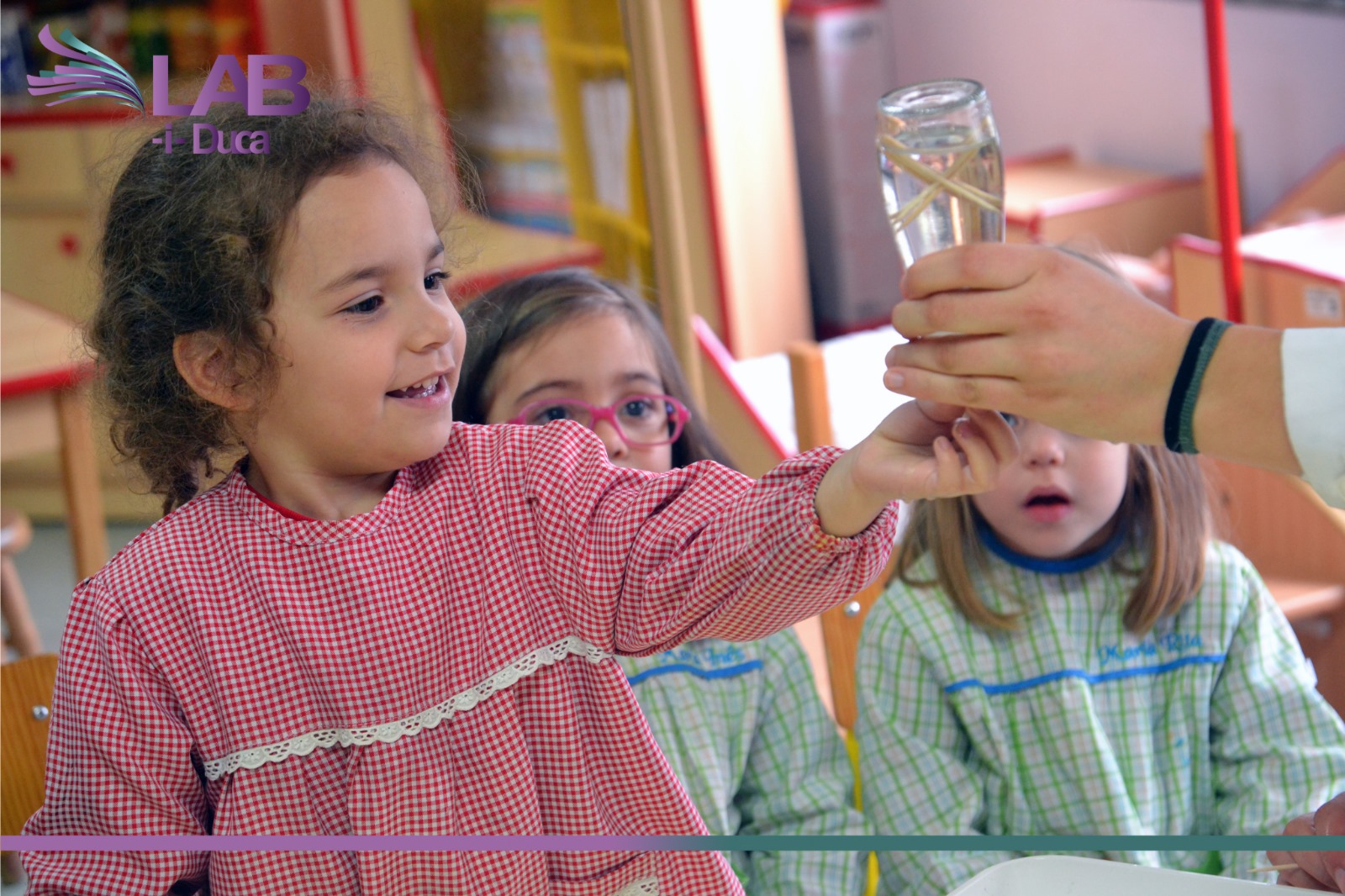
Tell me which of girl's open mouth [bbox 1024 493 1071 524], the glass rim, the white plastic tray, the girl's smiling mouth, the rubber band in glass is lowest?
the white plastic tray

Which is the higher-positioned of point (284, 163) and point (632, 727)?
point (284, 163)

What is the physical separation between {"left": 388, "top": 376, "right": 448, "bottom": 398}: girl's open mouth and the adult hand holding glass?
0.70 ft

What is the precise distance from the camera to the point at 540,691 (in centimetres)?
71

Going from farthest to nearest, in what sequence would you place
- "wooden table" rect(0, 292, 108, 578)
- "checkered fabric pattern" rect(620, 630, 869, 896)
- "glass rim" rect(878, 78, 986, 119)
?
1. "wooden table" rect(0, 292, 108, 578)
2. "checkered fabric pattern" rect(620, 630, 869, 896)
3. "glass rim" rect(878, 78, 986, 119)

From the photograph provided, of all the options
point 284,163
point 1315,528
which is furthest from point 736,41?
point 284,163

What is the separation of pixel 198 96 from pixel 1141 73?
2826 mm

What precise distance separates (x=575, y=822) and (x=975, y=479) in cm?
26

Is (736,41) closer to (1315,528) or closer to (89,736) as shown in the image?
(1315,528)

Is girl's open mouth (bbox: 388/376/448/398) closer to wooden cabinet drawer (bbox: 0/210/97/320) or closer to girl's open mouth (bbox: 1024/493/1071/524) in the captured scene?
girl's open mouth (bbox: 1024/493/1071/524)

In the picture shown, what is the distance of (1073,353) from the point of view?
0.63 meters

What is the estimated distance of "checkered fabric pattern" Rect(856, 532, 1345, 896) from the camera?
108 cm

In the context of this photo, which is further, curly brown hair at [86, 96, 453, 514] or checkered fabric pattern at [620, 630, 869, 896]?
checkered fabric pattern at [620, 630, 869, 896]

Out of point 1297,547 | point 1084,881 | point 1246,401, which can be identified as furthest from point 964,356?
point 1297,547

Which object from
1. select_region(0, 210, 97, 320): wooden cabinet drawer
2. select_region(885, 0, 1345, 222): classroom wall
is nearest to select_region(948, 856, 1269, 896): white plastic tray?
select_region(885, 0, 1345, 222): classroom wall
